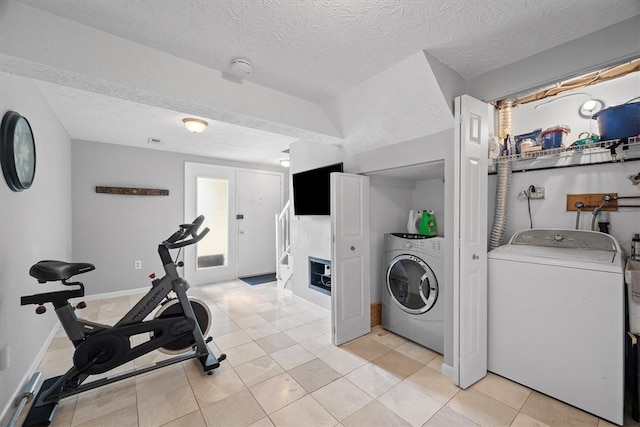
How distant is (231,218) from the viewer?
4.87 meters

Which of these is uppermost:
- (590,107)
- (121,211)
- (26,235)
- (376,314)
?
(590,107)

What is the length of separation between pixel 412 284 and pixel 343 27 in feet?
7.12

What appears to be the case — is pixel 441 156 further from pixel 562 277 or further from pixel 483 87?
pixel 562 277

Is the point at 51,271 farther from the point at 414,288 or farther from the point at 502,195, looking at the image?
the point at 502,195

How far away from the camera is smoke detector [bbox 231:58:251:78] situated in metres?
1.72

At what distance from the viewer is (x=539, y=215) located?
7.00 feet

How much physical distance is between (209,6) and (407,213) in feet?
8.67

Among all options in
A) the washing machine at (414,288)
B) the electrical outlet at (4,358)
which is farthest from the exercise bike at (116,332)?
the washing machine at (414,288)

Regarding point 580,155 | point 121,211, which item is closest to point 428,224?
point 580,155

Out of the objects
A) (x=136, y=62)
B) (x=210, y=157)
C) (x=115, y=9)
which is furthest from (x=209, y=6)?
(x=210, y=157)

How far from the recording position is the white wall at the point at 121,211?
366cm

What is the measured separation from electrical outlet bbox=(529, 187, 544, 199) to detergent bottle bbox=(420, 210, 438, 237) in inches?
34.2

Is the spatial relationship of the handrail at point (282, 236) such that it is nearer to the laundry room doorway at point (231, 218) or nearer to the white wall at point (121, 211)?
the laundry room doorway at point (231, 218)

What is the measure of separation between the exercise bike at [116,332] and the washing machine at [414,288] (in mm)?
1671
